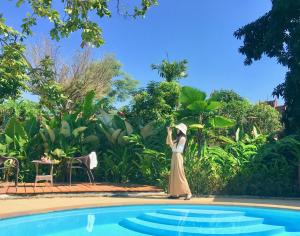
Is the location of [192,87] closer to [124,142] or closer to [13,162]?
[124,142]

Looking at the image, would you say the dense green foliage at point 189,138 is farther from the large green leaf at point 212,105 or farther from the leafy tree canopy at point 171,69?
the leafy tree canopy at point 171,69

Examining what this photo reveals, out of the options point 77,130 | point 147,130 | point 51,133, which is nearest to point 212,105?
point 147,130

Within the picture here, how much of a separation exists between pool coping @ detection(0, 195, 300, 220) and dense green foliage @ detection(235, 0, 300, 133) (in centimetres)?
351

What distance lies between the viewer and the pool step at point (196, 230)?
6.75m

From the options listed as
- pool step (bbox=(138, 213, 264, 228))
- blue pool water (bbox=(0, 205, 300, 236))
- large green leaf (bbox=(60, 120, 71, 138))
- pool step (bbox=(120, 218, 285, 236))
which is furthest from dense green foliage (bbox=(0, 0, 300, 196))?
pool step (bbox=(120, 218, 285, 236))

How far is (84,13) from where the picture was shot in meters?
4.86

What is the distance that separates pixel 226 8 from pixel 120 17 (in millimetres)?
10065

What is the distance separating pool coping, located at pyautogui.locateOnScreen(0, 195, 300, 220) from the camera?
7.68 meters

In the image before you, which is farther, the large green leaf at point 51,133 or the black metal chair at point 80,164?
the large green leaf at point 51,133

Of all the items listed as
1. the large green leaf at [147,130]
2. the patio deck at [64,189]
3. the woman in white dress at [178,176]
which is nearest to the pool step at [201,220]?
the woman in white dress at [178,176]

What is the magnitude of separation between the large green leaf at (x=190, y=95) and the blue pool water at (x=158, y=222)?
4.08 meters

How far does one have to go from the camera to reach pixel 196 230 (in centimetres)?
692

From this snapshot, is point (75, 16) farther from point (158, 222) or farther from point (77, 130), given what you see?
point (77, 130)

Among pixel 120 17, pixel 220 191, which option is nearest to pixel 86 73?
pixel 220 191
